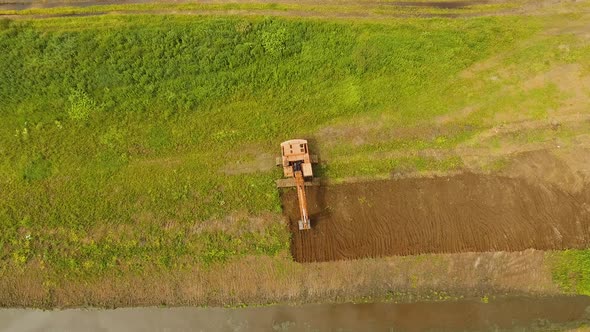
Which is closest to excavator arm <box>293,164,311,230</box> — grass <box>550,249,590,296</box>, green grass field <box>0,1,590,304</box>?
green grass field <box>0,1,590,304</box>

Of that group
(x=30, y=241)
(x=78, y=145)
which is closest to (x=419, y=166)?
(x=78, y=145)

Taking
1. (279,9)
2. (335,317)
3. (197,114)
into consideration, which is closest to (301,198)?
(335,317)

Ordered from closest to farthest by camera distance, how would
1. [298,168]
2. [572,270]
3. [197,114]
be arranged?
[572,270] < [298,168] < [197,114]

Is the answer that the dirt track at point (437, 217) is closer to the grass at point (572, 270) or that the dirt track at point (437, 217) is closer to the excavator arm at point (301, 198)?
the grass at point (572, 270)

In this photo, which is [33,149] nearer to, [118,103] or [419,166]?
[118,103]

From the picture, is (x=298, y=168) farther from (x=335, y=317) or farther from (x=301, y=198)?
(x=335, y=317)

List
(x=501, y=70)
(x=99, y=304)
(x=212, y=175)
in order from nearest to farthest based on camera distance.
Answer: (x=99, y=304) → (x=212, y=175) → (x=501, y=70)

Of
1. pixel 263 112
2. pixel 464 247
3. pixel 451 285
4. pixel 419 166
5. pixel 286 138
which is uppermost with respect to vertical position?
pixel 263 112
